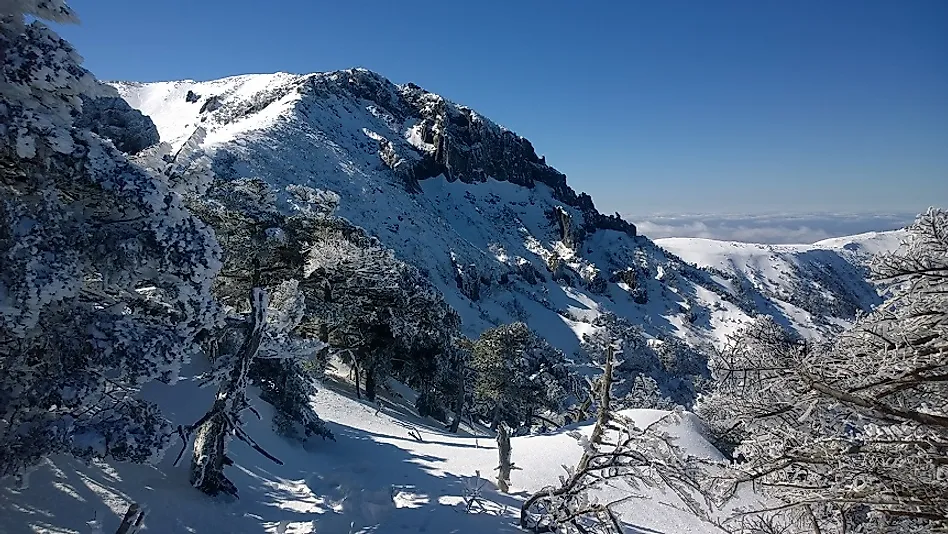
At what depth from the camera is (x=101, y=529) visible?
20.3ft

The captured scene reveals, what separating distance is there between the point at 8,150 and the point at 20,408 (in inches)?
112

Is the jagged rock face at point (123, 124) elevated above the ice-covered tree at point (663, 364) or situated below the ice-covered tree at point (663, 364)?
above

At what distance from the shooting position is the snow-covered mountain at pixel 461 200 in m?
90.6

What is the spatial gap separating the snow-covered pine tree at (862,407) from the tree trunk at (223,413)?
666 centimetres

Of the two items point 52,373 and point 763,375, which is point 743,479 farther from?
point 52,373

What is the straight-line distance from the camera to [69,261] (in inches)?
212

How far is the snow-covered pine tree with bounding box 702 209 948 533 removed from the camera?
14.6ft

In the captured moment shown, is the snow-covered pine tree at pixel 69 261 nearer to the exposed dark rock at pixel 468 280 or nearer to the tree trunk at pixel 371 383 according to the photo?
the tree trunk at pixel 371 383

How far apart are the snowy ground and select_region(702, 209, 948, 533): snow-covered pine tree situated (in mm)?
4766

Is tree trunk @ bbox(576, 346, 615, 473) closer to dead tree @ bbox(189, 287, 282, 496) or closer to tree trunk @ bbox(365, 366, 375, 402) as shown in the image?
dead tree @ bbox(189, 287, 282, 496)

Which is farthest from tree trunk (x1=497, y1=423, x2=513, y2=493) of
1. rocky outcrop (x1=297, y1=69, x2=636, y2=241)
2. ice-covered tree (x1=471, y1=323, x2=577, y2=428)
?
rocky outcrop (x1=297, y1=69, x2=636, y2=241)

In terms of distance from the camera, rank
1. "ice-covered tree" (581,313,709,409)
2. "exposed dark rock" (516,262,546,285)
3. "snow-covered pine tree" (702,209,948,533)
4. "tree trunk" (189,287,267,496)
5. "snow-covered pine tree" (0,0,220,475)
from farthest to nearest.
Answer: "exposed dark rock" (516,262,546,285) < "ice-covered tree" (581,313,709,409) < "tree trunk" (189,287,267,496) < "snow-covered pine tree" (0,0,220,475) < "snow-covered pine tree" (702,209,948,533)

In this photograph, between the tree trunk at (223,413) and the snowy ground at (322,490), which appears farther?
the tree trunk at (223,413)

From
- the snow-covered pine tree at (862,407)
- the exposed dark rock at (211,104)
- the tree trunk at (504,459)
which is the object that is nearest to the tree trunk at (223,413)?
the tree trunk at (504,459)
